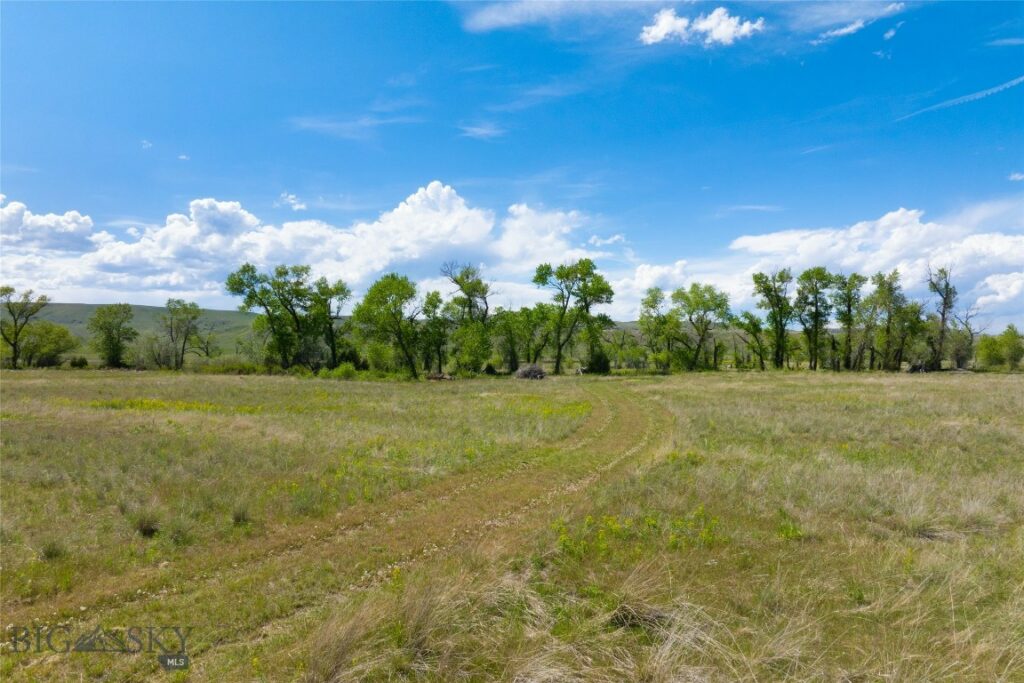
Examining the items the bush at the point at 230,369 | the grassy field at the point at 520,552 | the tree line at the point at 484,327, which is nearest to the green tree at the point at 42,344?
the tree line at the point at 484,327

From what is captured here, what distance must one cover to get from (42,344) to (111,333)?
30.8ft

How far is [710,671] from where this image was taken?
185 inches

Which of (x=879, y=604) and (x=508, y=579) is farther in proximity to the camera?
(x=508, y=579)

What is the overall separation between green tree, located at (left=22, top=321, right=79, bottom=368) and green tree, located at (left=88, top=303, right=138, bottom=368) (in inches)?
190

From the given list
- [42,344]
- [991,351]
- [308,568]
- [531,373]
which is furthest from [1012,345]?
[42,344]

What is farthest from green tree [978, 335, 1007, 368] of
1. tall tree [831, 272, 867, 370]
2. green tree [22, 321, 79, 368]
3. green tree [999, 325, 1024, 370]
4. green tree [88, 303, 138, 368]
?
green tree [22, 321, 79, 368]

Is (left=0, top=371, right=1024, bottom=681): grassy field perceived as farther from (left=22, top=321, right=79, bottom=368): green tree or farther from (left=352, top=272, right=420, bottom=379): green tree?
(left=22, top=321, right=79, bottom=368): green tree

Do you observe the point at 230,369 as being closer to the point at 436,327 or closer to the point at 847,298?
the point at 436,327

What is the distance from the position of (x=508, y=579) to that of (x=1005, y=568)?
7.88 meters

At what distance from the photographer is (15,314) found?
65250 mm

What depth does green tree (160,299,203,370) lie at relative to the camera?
249 feet

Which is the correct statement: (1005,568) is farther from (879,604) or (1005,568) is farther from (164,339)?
(164,339)

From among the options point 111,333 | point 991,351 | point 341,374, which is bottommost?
point 341,374

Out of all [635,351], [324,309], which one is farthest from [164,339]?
A: [635,351]
